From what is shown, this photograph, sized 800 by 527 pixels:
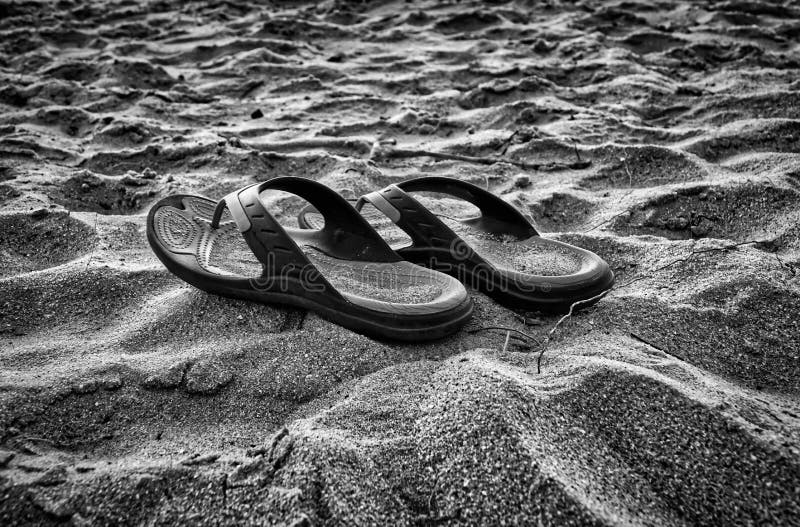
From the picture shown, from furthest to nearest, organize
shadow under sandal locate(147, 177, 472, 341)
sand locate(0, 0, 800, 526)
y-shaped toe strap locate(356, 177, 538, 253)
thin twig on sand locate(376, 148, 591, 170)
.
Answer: thin twig on sand locate(376, 148, 591, 170) < y-shaped toe strap locate(356, 177, 538, 253) < shadow under sandal locate(147, 177, 472, 341) < sand locate(0, 0, 800, 526)

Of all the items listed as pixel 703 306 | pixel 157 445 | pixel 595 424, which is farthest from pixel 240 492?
pixel 703 306

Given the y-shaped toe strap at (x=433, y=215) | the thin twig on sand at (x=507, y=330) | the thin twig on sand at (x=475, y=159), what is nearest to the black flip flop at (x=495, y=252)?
the y-shaped toe strap at (x=433, y=215)

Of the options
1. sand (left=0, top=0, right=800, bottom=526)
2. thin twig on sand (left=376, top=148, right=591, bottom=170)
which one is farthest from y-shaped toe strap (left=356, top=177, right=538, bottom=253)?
thin twig on sand (left=376, top=148, right=591, bottom=170)

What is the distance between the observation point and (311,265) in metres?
1.19

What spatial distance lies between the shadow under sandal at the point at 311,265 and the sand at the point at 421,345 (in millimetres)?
76

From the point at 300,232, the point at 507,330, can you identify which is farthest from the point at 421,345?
the point at 300,232

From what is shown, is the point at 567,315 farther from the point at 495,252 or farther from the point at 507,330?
the point at 495,252

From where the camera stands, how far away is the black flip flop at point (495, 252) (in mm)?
1319

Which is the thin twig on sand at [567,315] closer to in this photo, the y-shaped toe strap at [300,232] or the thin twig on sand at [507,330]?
the thin twig on sand at [507,330]

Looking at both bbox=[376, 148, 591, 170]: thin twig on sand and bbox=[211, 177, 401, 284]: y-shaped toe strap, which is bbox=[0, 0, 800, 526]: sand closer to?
bbox=[376, 148, 591, 170]: thin twig on sand

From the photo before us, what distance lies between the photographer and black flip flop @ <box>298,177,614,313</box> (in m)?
1.32

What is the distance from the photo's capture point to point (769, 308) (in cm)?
119

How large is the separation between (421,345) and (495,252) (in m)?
0.51

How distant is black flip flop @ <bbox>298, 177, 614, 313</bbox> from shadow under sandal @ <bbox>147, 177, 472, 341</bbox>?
98mm
